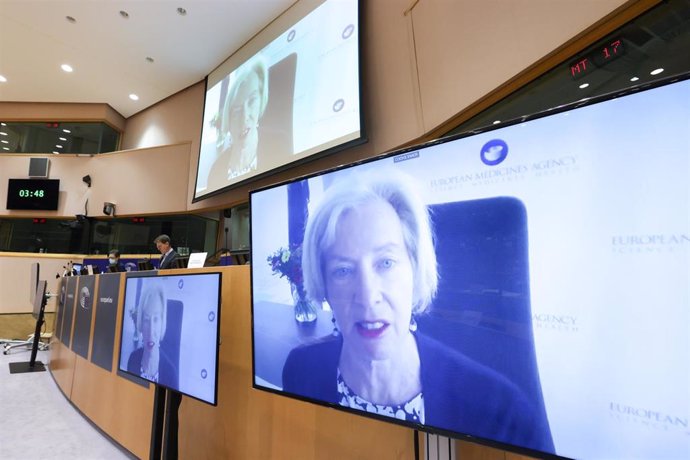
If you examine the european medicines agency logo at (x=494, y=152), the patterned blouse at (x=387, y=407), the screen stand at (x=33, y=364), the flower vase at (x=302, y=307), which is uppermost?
the european medicines agency logo at (x=494, y=152)

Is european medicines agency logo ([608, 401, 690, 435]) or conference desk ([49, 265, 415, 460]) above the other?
european medicines agency logo ([608, 401, 690, 435])

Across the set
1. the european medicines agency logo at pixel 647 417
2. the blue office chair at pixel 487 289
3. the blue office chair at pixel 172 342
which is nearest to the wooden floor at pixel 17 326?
the blue office chair at pixel 172 342

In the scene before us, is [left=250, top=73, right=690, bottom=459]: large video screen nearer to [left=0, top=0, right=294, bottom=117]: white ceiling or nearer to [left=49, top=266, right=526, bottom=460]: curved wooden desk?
[left=49, top=266, right=526, bottom=460]: curved wooden desk

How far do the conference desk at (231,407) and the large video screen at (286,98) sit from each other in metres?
1.77

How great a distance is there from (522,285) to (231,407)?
1.17 m

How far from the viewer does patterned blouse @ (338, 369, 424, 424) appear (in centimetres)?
59

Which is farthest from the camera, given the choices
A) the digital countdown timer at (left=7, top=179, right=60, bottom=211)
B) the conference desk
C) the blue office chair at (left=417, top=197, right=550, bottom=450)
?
the digital countdown timer at (left=7, top=179, right=60, bottom=211)

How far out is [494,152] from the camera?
551 mm

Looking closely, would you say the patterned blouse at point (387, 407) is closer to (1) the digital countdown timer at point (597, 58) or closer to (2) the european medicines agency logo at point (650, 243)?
(2) the european medicines agency logo at point (650, 243)

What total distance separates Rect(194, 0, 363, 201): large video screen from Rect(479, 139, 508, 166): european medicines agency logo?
6.66ft

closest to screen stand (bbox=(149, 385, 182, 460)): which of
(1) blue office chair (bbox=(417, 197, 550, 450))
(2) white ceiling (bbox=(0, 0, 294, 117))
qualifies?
(1) blue office chair (bbox=(417, 197, 550, 450))

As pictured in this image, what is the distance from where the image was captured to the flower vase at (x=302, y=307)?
761 mm

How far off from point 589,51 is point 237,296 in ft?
6.46

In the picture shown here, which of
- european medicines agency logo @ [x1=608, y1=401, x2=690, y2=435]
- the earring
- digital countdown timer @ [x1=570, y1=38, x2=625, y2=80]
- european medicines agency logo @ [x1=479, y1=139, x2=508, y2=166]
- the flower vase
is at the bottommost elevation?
european medicines agency logo @ [x1=608, y1=401, x2=690, y2=435]
